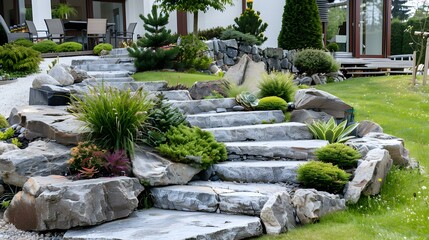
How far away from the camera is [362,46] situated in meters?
21.4

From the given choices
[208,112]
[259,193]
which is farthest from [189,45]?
[259,193]

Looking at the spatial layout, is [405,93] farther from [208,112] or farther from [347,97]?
[208,112]

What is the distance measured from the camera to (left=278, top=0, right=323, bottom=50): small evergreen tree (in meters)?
16.2

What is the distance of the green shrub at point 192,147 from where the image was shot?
18.1 ft

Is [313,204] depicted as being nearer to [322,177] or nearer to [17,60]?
[322,177]

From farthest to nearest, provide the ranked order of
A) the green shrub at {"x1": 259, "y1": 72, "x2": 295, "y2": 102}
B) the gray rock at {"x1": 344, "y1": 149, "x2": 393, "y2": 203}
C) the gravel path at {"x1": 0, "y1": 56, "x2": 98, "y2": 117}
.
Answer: the gravel path at {"x1": 0, "y1": 56, "x2": 98, "y2": 117} < the green shrub at {"x1": 259, "y1": 72, "x2": 295, "y2": 102} < the gray rock at {"x1": 344, "y1": 149, "x2": 393, "y2": 203}

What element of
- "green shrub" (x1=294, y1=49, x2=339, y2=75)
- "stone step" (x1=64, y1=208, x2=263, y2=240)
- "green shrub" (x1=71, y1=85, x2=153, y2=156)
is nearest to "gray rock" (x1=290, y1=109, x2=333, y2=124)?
"green shrub" (x1=71, y1=85, x2=153, y2=156)

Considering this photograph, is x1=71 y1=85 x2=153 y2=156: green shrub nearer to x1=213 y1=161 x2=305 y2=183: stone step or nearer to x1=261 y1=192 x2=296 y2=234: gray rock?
x1=213 y1=161 x2=305 y2=183: stone step

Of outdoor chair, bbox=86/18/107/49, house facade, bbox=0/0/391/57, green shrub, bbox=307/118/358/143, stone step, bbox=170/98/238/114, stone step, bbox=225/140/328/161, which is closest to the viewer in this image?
stone step, bbox=225/140/328/161

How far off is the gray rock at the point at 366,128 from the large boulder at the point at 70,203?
3.59m

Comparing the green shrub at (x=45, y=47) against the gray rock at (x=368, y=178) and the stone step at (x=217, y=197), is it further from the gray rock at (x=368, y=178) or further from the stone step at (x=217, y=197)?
the gray rock at (x=368, y=178)

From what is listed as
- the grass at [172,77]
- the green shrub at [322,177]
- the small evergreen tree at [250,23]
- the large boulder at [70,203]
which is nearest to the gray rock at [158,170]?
the large boulder at [70,203]

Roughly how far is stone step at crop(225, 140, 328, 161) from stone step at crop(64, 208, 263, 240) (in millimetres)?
1355

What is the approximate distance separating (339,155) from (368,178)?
535 mm
